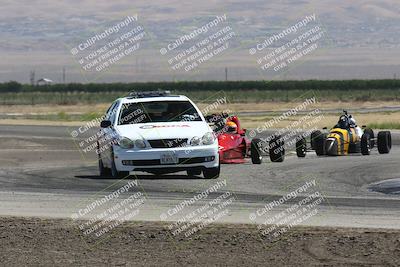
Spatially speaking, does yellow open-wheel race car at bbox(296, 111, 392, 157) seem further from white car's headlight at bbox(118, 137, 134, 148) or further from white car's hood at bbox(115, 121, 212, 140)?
white car's headlight at bbox(118, 137, 134, 148)

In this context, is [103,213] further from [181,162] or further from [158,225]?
[181,162]

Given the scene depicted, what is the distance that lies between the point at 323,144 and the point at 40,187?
961 centimetres

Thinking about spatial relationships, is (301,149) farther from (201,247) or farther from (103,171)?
(201,247)

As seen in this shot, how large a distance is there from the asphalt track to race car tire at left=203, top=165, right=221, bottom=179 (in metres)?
0.14

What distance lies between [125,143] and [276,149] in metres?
6.42

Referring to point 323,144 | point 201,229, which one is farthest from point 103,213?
point 323,144

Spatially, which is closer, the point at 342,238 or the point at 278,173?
the point at 342,238

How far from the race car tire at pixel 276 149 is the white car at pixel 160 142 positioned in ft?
14.9

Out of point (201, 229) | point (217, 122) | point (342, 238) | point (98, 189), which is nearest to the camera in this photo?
point (342, 238)

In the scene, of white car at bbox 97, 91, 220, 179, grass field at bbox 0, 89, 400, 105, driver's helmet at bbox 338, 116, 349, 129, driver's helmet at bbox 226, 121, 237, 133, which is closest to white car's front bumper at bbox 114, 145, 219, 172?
white car at bbox 97, 91, 220, 179

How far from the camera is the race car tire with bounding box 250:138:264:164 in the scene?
79.9ft

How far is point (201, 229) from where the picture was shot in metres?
13.4

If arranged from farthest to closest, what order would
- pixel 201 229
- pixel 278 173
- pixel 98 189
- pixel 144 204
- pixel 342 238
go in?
pixel 278 173 < pixel 98 189 < pixel 144 204 < pixel 201 229 < pixel 342 238

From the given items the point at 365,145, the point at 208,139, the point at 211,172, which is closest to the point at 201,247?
the point at 208,139
